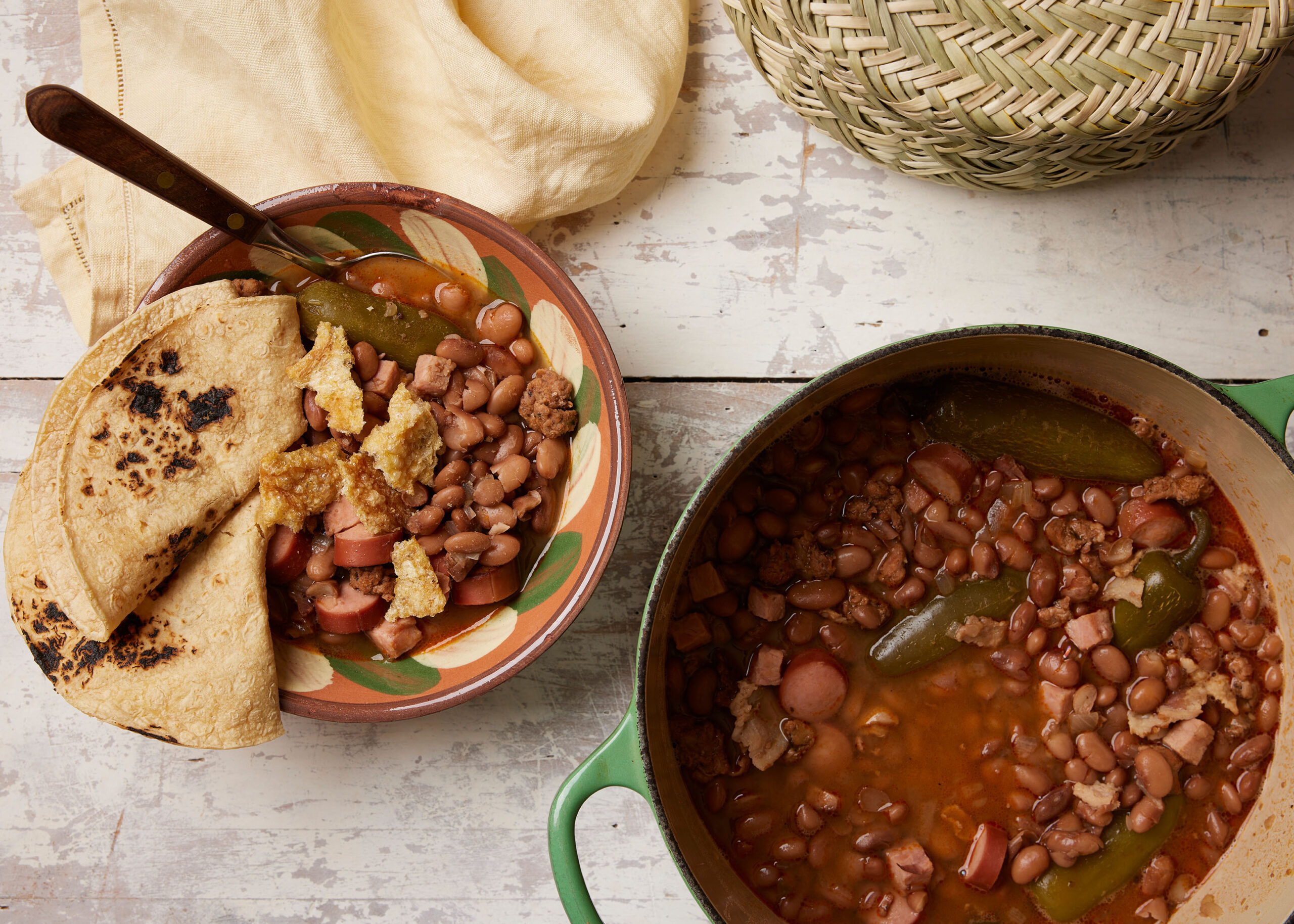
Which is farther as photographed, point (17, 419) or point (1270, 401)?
point (17, 419)

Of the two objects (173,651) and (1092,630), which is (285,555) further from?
(1092,630)

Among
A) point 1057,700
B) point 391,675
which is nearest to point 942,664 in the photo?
point 1057,700

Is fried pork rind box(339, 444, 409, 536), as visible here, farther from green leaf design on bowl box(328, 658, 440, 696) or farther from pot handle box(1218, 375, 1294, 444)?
pot handle box(1218, 375, 1294, 444)

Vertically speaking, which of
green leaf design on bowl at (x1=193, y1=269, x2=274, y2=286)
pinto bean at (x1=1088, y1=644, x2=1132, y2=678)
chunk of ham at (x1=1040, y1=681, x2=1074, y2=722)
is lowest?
chunk of ham at (x1=1040, y1=681, x2=1074, y2=722)

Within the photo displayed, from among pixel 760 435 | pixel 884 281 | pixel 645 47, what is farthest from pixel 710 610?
pixel 645 47

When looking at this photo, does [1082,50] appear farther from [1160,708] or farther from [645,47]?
[1160,708]

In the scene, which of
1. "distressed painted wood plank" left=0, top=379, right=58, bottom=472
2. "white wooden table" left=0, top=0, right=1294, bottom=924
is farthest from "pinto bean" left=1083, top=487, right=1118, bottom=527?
"distressed painted wood plank" left=0, top=379, right=58, bottom=472
